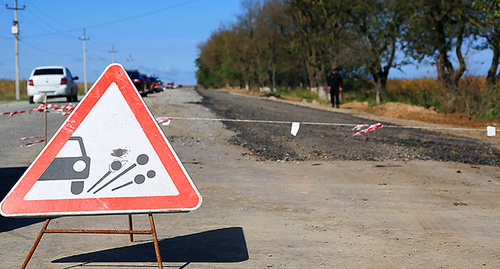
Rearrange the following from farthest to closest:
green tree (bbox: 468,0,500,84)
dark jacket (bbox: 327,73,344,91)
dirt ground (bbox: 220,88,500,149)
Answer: dark jacket (bbox: 327,73,344,91)
green tree (bbox: 468,0,500,84)
dirt ground (bbox: 220,88,500,149)

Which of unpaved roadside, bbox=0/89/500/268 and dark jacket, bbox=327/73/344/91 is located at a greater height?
dark jacket, bbox=327/73/344/91

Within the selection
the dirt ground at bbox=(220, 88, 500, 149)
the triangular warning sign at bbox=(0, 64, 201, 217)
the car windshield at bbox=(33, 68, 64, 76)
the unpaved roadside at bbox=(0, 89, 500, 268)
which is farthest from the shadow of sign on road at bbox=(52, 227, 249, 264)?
the car windshield at bbox=(33, 68, 64, 76)

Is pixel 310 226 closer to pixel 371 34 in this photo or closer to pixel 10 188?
pixel 10 188

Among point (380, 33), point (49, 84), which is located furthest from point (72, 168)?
point (380, 33)

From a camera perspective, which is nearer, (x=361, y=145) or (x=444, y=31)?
(x=361, y=145)

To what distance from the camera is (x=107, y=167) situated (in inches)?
163

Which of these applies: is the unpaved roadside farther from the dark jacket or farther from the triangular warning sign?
the dark jacket

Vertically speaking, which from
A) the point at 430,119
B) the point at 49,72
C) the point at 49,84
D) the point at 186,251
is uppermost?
the point at 49,72

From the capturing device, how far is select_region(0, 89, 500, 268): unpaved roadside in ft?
14.8

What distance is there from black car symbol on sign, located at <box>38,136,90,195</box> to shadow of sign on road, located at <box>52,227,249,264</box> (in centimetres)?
73

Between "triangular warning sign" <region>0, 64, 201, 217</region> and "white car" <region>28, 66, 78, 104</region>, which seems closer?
"triangular warning sign" <region>0, 64, 201, 217</region>

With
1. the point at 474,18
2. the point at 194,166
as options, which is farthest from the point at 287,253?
the point at 474,18

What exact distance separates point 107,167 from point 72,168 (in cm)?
26

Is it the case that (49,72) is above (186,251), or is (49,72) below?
above
